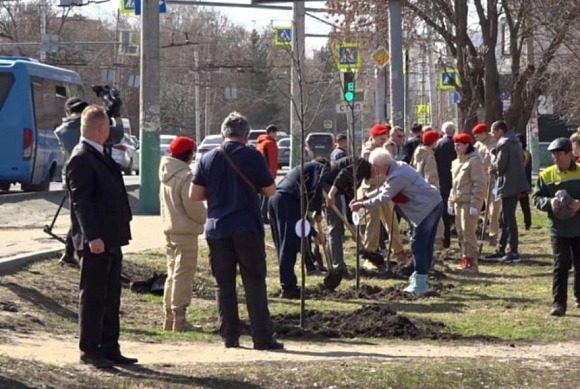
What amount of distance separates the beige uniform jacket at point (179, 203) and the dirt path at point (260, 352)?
1202mm

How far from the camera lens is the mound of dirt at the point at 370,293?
1416 centimetres

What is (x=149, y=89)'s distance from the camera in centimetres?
2273

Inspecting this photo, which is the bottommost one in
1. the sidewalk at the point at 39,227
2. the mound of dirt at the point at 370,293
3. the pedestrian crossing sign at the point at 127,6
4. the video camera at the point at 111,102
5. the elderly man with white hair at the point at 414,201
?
the mound of dirt at the point at 370,293

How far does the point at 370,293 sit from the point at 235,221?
15.0 ft

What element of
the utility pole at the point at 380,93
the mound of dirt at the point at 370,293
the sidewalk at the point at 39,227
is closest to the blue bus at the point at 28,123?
the sidewalk at the point at 39,227

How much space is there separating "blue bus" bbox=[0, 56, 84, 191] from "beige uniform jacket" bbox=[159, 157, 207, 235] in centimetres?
1638

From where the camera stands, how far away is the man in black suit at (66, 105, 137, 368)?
8961 mm

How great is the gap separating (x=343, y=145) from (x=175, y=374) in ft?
40.6

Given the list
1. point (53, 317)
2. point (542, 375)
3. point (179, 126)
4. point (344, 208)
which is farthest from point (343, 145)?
point (179, 126)

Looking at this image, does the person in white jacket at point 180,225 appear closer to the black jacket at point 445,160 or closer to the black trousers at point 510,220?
the black trousers at point 510,220

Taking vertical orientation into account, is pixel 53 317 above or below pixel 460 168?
below

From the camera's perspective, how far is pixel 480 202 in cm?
1670

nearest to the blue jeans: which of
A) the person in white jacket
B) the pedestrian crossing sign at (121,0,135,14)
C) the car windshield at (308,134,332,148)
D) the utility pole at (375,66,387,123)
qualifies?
the person in white jacket

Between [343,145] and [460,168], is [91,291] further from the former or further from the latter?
Result: [343,145]
